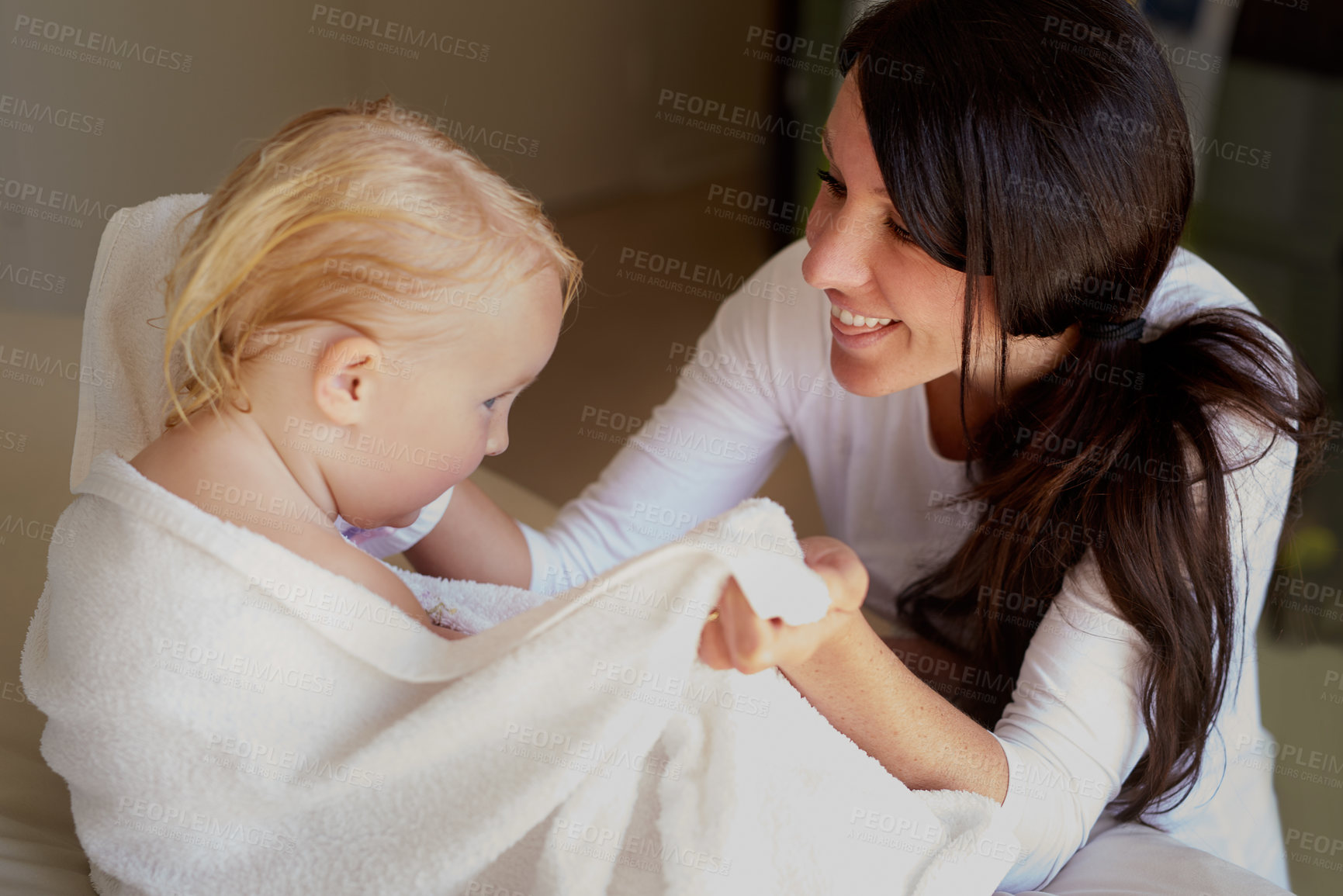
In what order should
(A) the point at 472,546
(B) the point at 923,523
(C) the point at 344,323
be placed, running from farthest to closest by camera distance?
(B) the point at 923,523
(A) the point at 472,546
(C) the point at 344,323

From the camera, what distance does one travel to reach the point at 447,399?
3.10 ft

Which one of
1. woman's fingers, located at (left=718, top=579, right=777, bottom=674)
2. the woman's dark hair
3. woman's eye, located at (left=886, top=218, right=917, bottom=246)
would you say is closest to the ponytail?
the woman's dark hair

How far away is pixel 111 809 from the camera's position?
86 cm

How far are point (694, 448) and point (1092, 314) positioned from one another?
557 millimetres

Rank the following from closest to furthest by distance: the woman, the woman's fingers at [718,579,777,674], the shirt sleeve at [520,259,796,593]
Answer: the woman's fingers at [718,579,777,674]
the woman
the shirt sleeve at [520,259,796,593]

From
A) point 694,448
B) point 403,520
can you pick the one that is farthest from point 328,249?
point 694,448

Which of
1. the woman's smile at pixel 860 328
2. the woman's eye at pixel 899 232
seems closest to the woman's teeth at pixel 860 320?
the woman's smile at pixel 860 328

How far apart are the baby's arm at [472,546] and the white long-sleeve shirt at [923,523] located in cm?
5

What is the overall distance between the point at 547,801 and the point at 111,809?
363mm

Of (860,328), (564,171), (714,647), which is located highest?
(860,328)

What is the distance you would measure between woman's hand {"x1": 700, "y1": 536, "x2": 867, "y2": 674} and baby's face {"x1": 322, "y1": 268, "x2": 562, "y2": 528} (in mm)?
304

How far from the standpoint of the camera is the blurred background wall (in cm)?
176

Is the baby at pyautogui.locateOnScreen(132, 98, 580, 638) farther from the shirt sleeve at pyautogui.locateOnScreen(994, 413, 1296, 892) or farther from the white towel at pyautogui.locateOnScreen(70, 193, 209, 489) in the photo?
the shirt sleeve at pyautogui.locateOnScreen(994, 413, 1296, 892)

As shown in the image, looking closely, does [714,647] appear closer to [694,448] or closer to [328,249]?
[328,249]
